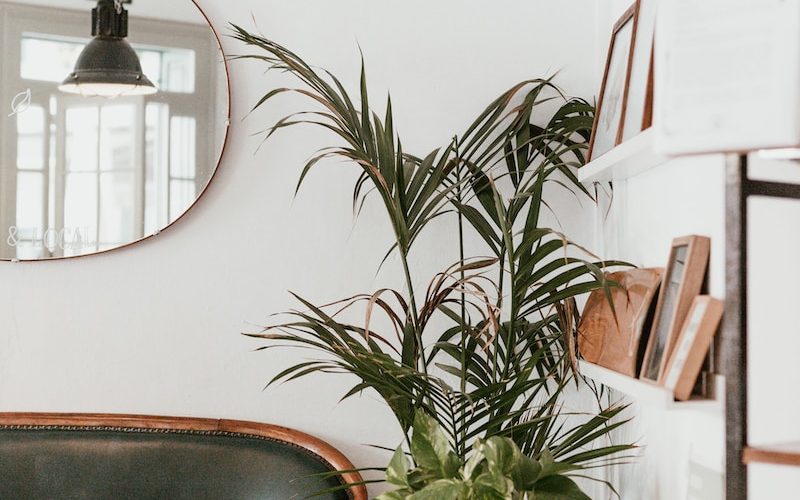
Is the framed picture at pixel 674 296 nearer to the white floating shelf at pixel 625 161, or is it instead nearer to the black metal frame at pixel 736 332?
the white floating shelf at pixel 625 161

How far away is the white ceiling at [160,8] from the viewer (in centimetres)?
200

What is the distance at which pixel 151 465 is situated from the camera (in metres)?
1.89

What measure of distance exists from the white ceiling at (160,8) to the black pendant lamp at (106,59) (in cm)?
3

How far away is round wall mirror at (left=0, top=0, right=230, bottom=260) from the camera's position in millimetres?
1972

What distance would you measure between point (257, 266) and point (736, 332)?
133 centimetres

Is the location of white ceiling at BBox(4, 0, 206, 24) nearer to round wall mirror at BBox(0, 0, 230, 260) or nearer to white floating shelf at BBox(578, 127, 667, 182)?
round wall mirror at BBox(0, 0, 230, 260)

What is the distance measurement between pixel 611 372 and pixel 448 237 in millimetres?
657

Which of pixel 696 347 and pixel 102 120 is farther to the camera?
pixel 102 120

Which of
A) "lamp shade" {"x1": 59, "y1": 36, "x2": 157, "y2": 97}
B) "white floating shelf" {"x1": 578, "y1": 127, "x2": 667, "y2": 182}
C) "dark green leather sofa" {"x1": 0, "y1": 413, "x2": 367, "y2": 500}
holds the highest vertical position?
"lamp shade" {"x1": 59, "y1": 36, "x2": 157, "y2": 97}

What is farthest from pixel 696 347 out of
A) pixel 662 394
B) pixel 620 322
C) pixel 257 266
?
pixel 257 266

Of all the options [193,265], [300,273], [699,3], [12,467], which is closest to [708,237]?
[699,3]

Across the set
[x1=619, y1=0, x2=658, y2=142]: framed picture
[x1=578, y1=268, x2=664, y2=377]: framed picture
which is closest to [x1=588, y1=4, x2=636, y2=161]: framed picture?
[x1=619, y1=0, x2=658, y2=142]: framed picture

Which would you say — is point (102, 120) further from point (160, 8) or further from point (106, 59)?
point (160, 8)

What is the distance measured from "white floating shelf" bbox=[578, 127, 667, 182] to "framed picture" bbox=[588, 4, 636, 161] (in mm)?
48
